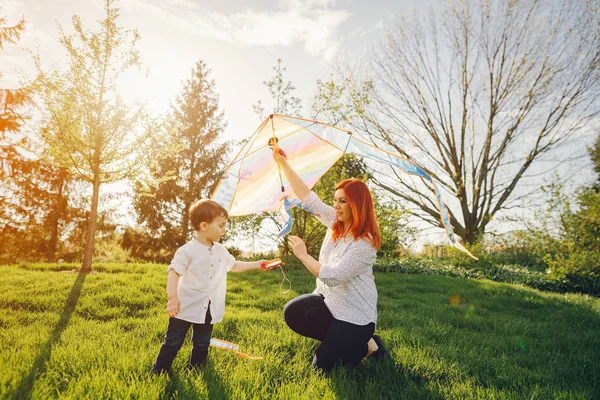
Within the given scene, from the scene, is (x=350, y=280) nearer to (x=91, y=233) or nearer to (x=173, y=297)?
(x=173, y=297)

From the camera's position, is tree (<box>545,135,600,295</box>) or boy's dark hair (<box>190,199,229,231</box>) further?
tree (<box>545,135,600,295</box>)

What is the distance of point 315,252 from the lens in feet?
50.3

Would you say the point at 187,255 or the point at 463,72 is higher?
the point at 463,72

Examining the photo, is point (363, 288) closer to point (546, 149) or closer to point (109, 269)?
point (109, 269)

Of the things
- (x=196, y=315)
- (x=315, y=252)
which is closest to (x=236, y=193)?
(x=196, y=315)

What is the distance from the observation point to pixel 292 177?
3650 mm

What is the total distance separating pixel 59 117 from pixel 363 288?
9498mm

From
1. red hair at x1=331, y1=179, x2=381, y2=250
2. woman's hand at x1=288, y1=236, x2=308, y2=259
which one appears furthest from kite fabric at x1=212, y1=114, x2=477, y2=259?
woman's hand at x1=288, y1=236, x2=308, y2=259

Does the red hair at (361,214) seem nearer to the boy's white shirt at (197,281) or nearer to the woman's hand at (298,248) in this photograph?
the woman's hand at (298,248)

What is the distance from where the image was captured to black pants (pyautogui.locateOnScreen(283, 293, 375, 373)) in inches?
124

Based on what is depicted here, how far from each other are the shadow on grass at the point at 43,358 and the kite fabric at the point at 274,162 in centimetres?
221

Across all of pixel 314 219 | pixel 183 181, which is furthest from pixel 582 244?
pixel 183 181

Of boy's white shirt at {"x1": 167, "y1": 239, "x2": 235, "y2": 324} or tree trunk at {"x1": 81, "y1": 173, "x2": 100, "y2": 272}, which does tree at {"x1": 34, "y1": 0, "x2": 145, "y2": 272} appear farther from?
boy's white shirt at {"x1": 167, "y1": 239, "x2": 235, "y2": 324}

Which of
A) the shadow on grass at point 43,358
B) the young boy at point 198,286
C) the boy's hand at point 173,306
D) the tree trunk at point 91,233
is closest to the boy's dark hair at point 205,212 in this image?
the young boy at point 198,286
